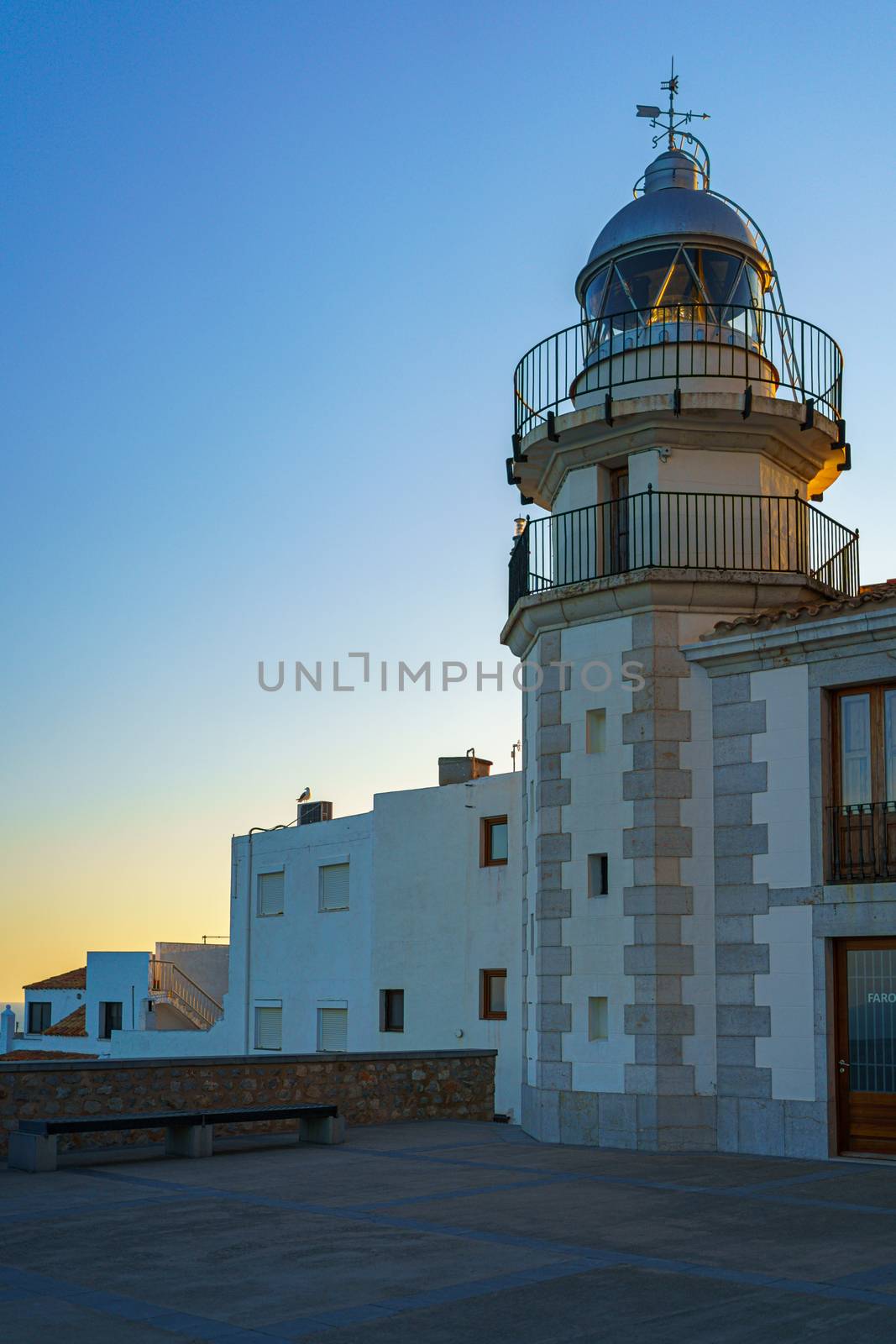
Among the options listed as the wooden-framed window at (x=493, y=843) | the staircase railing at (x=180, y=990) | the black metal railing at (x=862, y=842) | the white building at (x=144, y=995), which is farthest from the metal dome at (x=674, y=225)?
the staircase railing at (x=180, y=990)

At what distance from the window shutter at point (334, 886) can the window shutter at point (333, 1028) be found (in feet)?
6.77

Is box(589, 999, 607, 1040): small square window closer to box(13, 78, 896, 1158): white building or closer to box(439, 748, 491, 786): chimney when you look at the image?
box(13, 78, 896, 1158): white building

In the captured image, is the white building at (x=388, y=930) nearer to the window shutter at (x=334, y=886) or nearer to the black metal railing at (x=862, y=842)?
the window shutter at (x=334, y=886)

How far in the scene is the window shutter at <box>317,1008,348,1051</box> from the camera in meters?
27.8

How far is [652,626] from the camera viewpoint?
15703 mm

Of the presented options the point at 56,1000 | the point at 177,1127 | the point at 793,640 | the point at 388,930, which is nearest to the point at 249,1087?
the point at 177,1127

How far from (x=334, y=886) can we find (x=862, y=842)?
16.4 m

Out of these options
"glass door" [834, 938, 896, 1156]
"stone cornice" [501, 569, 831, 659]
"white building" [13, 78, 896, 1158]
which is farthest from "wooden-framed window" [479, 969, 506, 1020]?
"glass door" [834, 938, 896, 1156]

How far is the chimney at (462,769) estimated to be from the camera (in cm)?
2672

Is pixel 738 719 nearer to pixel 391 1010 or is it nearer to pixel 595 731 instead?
pixel 595 731

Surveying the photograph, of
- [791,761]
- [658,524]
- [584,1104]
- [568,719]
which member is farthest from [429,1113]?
Answer: [658,524]

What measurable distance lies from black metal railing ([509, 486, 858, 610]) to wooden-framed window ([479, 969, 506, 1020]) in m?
8.55

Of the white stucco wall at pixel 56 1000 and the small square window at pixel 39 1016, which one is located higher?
the white stucco wall at pixel 56 1000

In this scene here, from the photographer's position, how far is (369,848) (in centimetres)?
2748
